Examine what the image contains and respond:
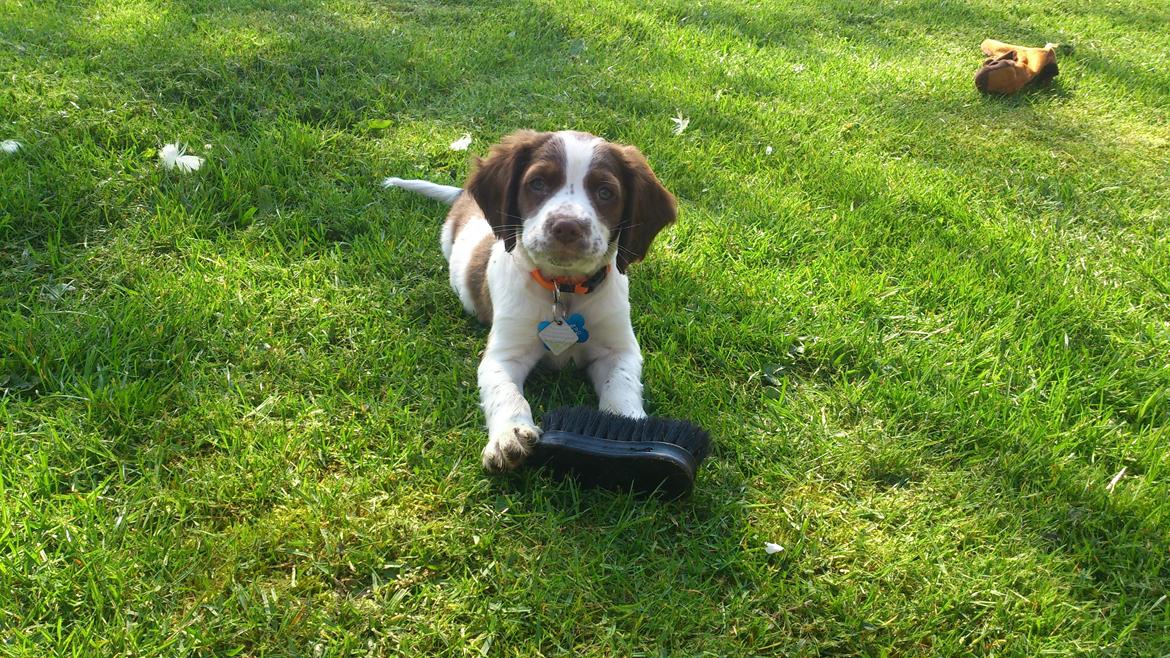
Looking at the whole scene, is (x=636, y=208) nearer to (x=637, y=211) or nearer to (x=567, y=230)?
(x=637, y=211)

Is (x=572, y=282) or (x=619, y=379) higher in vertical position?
(x=572, y=282)

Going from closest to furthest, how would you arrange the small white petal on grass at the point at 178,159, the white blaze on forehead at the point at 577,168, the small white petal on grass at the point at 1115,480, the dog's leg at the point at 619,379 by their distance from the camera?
the small white petal on grass at the point at 1115,480 < the dog's leg at the point at 619,379 < the white blaze on forehead at the point at 577,168 < the small white petal on grass at the point at 178,159

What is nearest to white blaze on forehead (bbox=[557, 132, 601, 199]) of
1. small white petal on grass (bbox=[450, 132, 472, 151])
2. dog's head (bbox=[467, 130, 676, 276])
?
dog's head (bbox=[467, 130, 676, 276])

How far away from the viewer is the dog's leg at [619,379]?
8.45ft

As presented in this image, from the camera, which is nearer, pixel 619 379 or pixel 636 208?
pixel 619 379

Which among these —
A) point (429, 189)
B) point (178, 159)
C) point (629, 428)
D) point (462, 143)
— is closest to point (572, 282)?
point (629, 428)

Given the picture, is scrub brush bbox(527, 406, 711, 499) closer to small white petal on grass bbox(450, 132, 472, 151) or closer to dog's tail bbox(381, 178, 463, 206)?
dog's tail bbox(381, 178, 463, 206)

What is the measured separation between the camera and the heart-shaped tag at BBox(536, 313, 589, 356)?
2770 millimetres

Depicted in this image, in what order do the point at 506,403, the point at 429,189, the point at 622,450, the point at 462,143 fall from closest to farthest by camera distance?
the point at 622,450, the point at 506,403, the point at 429,189, the point at 462,143

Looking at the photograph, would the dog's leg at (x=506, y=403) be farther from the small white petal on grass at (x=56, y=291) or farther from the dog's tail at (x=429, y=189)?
the small white petal on grass at (x=56, y=291)

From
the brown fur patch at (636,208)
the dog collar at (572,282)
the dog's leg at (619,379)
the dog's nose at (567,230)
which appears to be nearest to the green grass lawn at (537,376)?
the dog's leg at (619,379)

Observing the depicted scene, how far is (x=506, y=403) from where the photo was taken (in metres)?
2.46

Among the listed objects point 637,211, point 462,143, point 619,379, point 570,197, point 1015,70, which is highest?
point 570,197

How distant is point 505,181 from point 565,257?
0.48 m
